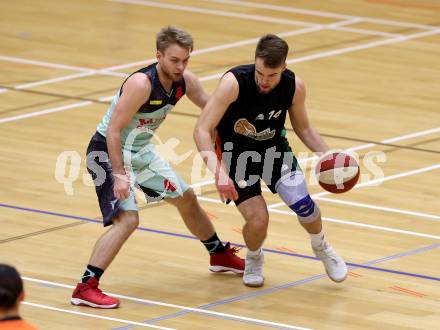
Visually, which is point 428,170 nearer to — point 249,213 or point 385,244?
point 385,244

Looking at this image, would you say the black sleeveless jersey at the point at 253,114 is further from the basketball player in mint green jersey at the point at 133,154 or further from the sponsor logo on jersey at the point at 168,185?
the sponsor logo on jersey at the point at 168,185

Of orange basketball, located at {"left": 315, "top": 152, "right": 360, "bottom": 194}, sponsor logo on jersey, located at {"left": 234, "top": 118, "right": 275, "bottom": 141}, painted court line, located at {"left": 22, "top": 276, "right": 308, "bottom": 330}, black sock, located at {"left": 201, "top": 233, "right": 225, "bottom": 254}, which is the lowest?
painted court line, located at {"left": 22, "top": 276, "right": 308, "bottom": 330}

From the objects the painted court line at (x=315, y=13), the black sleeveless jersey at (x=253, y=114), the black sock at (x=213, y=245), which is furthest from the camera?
the painted court line at (x=315, y=13)

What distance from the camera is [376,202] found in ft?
37.2

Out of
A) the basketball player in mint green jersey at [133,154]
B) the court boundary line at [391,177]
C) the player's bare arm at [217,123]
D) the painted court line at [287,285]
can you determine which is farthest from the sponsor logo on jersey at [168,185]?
the court boundary line at [391,177]

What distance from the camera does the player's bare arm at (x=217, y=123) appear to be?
852cm

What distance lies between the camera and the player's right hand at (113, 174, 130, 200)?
8.54m

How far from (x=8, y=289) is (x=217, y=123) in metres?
3.32

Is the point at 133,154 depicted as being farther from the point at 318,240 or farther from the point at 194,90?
the point at 318,240

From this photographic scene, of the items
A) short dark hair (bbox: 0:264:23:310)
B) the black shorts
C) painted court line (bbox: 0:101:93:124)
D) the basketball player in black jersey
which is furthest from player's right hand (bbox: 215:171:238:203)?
painted court line (bbox: 0:101:93:124)

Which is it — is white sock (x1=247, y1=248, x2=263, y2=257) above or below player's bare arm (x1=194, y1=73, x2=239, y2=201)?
below

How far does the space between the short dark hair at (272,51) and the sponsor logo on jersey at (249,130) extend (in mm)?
541

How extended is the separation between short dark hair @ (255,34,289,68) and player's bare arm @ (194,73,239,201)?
33cm

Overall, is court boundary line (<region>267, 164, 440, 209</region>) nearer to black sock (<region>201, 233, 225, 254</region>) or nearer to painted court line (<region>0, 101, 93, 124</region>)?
black sock (<region>201, 233, 225, 254</region>)
